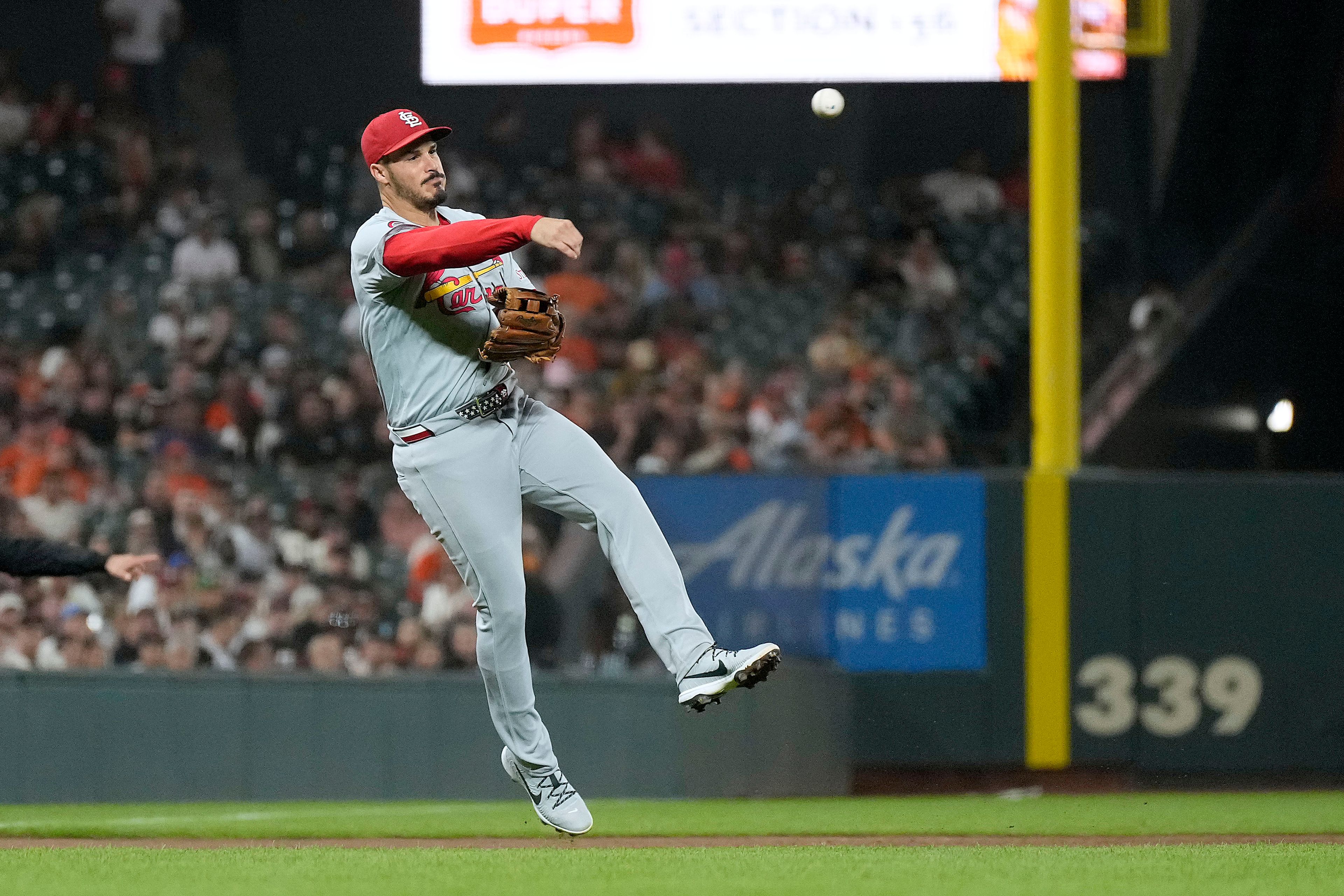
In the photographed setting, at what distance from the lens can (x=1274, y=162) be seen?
45.3ft

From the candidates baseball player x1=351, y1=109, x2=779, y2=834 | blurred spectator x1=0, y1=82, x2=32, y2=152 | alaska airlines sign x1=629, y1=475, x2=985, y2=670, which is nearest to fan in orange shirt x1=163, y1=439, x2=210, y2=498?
alaska airlines sign x1=629, y1=475, x2=985, y2=670

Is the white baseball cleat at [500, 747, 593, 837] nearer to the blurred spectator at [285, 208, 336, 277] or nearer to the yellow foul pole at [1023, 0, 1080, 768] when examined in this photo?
the yellow foul pole at [1023, 0, 1080, 768]

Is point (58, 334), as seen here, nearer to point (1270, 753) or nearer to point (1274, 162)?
point (1270, 753)

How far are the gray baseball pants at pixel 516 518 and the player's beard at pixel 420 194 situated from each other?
2.01 feet

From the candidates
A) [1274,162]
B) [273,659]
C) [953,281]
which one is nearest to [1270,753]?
[273,659]

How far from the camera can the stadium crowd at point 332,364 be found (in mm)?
8453

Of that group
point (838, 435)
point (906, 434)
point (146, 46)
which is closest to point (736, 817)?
point (838, 435)

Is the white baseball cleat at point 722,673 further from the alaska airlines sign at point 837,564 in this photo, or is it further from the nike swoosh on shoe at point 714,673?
the alaska airlines sign at point 837,564

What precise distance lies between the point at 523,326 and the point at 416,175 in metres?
A: 0.55

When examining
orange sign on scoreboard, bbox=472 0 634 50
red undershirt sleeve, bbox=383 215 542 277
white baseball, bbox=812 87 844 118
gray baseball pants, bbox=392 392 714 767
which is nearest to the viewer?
red undershirt sleeve, bbox=383 215 542 277

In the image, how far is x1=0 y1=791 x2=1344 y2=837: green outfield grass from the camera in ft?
21.4

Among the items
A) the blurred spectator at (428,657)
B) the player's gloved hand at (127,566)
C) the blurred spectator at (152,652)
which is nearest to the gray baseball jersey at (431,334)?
the player's gloved hand at (127,566)

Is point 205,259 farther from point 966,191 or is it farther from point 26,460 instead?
point 966,191

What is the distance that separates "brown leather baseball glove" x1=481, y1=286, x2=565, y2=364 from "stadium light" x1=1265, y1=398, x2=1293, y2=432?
8.51m
